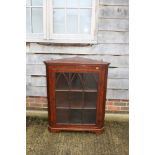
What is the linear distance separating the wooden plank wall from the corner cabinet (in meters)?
0.39

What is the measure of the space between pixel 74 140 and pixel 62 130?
0.28 meters

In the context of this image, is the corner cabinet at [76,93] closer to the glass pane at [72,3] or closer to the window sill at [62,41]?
the window sill at [62,41]

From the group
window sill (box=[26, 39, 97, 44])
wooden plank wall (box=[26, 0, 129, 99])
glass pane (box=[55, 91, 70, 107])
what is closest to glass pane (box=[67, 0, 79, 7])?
wooden plank wall (box=[26, 0, 129, 99])

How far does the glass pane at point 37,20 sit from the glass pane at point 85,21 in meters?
0.56

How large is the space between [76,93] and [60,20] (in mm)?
1089

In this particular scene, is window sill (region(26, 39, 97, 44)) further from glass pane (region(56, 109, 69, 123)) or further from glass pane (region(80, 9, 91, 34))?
glass pane (region(56, 109, 69, 123))

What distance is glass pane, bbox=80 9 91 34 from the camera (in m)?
3.57

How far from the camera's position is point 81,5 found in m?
3.55

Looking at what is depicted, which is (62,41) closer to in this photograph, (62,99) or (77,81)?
(77,81)

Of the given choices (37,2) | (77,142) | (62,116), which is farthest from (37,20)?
(77,142)
